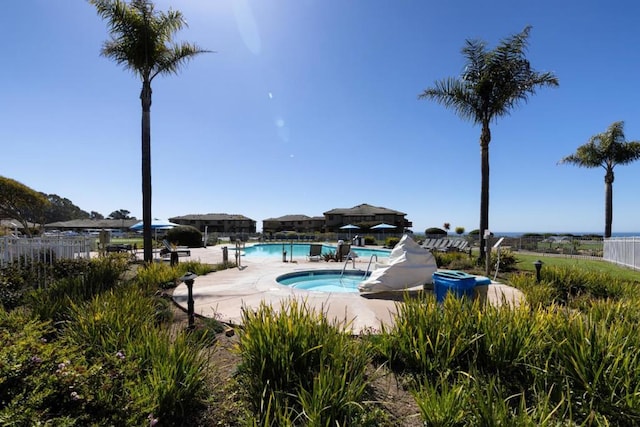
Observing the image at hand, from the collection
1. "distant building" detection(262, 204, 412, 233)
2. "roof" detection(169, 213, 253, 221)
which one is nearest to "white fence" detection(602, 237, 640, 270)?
"distant building" detection(262, 204, 412, 233)

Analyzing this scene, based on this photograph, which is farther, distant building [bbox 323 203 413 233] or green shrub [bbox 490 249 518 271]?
distant building [bbox 323 203 413 233]

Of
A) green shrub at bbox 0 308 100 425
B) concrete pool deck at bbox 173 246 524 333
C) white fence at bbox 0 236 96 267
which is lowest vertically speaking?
concrete pool deck at bbox 173 246 524 333

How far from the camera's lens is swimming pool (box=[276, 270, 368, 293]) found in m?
9.94

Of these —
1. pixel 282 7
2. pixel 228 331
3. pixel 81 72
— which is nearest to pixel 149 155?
pixel 81 72

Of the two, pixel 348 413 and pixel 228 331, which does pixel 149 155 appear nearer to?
pixel 228 331

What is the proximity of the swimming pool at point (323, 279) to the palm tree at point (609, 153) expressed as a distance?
77.4 ft

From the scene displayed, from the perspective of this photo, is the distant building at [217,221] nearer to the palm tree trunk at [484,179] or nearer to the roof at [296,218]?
the roof at [296,218]

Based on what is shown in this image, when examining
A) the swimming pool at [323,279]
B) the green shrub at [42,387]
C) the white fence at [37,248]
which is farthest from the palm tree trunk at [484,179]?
the white fence at [37,248]

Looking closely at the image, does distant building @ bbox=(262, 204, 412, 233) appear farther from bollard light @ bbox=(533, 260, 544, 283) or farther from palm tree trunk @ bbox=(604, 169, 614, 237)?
bollard light @ bbox=(533, 260, 544, 283)

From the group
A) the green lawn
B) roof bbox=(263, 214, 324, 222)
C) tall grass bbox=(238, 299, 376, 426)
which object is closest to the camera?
tall grass bbox=(238, 299, 376, 426)

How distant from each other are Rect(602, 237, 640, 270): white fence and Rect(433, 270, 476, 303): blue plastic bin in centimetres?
1284

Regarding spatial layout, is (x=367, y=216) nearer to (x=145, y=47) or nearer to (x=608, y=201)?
(x=608, y=201)

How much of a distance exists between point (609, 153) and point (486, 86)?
19.1 meters

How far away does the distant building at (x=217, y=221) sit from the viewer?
6756 cm
